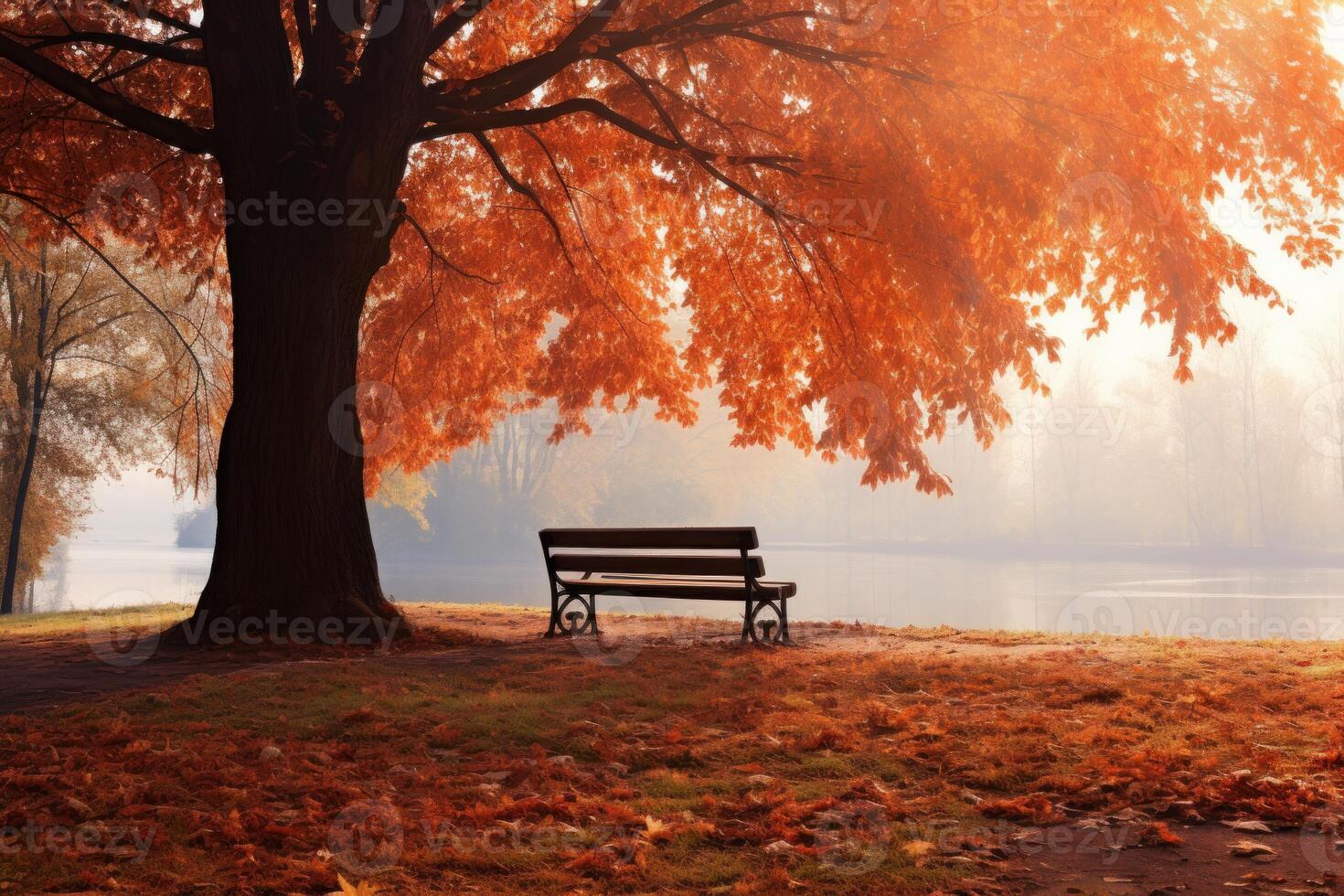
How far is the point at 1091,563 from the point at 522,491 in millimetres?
30553

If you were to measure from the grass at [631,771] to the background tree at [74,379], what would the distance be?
1699 centimetres

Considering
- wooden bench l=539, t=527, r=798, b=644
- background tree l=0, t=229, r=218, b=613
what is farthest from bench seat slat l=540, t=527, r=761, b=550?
background tree l=0, t=229, r=218, b=613

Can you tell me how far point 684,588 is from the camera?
880cm

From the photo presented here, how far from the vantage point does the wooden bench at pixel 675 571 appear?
8291mm

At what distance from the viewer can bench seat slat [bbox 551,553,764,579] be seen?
8445 millimetres

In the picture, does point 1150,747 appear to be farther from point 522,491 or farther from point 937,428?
point 522,491

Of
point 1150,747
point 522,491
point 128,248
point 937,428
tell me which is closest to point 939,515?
point 522,491

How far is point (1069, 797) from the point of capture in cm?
388
